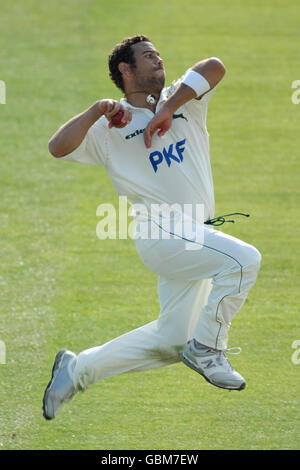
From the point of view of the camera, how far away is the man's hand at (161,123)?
5586mm

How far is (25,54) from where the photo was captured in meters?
15.2

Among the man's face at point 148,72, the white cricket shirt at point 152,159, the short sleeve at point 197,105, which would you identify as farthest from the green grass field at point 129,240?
the man's face at point 148,72

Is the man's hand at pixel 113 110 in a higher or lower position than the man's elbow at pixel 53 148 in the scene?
higher

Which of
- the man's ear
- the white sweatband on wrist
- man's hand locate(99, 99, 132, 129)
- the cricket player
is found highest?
the man's ear

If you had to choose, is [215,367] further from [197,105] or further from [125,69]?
[125,69]

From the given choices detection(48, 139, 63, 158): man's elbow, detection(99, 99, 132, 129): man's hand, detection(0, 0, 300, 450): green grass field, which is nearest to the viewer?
detection(99, 99, 132, 129): man's hand

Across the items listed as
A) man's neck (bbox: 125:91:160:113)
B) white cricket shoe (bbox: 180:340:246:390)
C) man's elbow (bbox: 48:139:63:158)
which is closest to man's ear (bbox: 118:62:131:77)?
man's neck (bbox: 125:91:160:113)

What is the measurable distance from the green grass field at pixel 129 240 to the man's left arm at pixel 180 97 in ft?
7.20

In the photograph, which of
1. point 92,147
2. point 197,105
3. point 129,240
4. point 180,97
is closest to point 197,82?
point 180,97

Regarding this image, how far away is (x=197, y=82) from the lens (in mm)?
5730

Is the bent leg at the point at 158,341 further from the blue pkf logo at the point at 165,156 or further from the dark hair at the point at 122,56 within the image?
the dark hair at the point at 122,56

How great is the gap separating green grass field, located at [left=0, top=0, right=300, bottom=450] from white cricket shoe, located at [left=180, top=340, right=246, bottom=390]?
0.92 meters

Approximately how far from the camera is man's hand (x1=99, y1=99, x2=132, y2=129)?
5465 mm

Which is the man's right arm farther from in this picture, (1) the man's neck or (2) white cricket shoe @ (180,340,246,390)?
(2) white cricket shoe @ (180,340,246,390)
